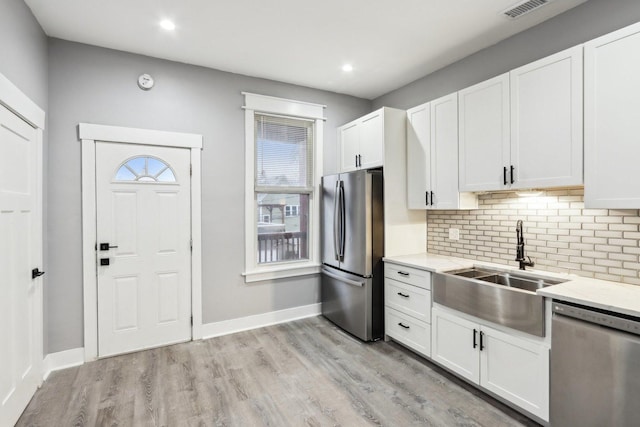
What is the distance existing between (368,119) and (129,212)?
263 cm

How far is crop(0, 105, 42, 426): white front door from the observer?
1973mm

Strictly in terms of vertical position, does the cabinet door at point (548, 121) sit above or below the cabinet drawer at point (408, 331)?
above

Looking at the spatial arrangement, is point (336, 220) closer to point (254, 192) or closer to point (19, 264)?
point (254, 192)

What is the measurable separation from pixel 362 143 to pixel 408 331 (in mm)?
2054

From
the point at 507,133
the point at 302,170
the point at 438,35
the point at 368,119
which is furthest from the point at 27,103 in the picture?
the point at 507,133

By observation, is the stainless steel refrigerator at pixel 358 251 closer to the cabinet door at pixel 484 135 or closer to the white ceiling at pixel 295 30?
the cabinet door at pixel 484 135

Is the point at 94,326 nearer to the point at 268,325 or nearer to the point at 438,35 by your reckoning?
the point at 268,325

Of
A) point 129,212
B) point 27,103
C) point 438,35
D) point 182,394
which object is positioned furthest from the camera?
point 129,212

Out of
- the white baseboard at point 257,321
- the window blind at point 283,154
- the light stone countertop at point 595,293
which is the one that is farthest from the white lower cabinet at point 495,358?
the window blind at point 283,154

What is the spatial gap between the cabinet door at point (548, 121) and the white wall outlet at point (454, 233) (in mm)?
997

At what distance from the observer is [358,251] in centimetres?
338

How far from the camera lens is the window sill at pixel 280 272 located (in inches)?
146

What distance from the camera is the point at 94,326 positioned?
9.80 feet

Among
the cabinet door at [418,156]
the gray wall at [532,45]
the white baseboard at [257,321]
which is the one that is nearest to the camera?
the gray wall at [532,45]
